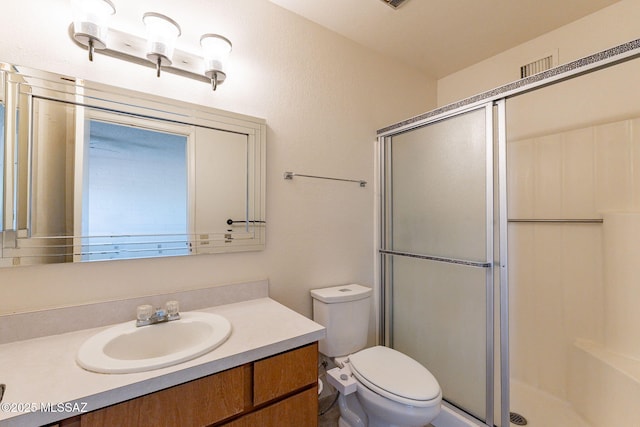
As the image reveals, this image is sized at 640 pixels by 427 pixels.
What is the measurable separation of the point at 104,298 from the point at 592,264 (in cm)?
260

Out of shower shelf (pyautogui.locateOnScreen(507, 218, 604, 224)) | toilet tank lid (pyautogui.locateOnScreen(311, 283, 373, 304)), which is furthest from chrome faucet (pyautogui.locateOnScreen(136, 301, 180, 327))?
shower shelf (pyautogui.locateOnScreen(507, 218, 604, 224))

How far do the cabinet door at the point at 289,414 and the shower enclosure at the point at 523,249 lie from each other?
3.26 ft

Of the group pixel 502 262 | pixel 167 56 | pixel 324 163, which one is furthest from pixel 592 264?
pixel 167 56

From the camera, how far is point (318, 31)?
6.07 ft

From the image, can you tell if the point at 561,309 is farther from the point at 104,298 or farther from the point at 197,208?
the point at 104,298

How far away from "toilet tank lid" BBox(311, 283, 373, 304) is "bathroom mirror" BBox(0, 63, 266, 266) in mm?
472

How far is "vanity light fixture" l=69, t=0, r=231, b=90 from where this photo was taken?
110 cm

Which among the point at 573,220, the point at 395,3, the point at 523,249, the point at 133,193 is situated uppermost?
the point at 395,3

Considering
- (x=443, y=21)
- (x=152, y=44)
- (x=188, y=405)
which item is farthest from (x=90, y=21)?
(x=443, y=21)

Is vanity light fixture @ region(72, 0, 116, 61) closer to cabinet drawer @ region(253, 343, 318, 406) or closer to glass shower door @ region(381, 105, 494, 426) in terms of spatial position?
cabinet drawer @ region(253, 343, 318, 406)

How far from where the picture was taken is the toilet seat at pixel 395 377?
1247 mm

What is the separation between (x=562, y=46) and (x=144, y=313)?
2781 mm

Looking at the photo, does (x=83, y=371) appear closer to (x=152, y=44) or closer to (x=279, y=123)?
(x=152, y=44)

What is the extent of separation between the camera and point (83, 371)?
0.83 m
